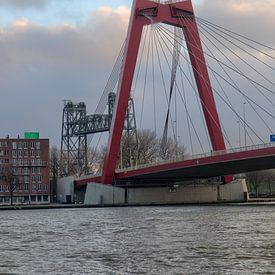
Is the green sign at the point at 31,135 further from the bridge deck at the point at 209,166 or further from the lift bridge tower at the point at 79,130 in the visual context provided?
the bridge deck at the point at 209,166

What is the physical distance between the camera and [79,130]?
10988 centimetres

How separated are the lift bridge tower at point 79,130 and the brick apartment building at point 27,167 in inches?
188

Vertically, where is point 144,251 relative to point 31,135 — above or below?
below

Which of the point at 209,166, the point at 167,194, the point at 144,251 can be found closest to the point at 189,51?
the point at 209,166

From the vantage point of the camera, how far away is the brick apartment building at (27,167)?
113562mm

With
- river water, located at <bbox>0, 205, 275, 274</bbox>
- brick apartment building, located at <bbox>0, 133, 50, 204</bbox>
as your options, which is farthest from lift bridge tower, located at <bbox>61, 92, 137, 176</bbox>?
river water, located at <bbox>0, 205, 275, 274</bbox>

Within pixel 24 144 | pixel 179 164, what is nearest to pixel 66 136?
pixel 24 144

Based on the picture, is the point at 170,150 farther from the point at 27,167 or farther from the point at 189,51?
the point at 189,51

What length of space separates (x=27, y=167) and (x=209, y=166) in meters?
53.1

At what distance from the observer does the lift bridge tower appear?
103750 mm

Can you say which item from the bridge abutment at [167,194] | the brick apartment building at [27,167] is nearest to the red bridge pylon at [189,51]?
the bridge abutment at [167,194]

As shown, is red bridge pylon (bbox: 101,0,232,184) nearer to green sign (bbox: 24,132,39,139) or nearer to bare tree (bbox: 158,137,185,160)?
bare tree (bbox: 158,137,185,160)

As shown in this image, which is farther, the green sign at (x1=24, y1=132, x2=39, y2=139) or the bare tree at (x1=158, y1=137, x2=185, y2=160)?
the green sign at (x1=24, y1=132, x2=39, y2=139)

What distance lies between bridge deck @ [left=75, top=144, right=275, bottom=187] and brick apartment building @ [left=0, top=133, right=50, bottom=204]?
2803 cm
